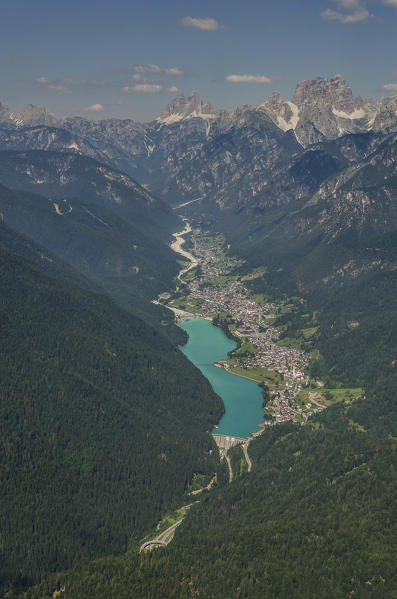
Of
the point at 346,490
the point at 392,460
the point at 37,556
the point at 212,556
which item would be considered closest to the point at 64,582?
the point at 37,556

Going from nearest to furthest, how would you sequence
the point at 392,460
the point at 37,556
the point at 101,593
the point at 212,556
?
the point at 101,593, the point at 212,556, the point at 37,556, the point at 392,460

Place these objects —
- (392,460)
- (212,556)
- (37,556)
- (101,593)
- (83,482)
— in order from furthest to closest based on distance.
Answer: (83,482)
(392,460)
(37,556)
(212,556)
(101,593)

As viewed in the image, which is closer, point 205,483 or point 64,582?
point 64,582

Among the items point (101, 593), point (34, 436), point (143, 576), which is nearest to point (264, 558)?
point (143, 576)

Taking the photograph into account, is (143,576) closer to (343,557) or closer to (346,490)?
(343,557)

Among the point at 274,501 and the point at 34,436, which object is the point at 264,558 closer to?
the point at 274,501

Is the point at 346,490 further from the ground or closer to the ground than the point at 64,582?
further from the ground

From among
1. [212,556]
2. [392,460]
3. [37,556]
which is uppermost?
[392,460]

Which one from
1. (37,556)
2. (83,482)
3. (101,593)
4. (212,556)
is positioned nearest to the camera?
(101,593)

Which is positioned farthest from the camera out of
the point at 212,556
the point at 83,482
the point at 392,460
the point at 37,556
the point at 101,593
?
the point at 83,482
